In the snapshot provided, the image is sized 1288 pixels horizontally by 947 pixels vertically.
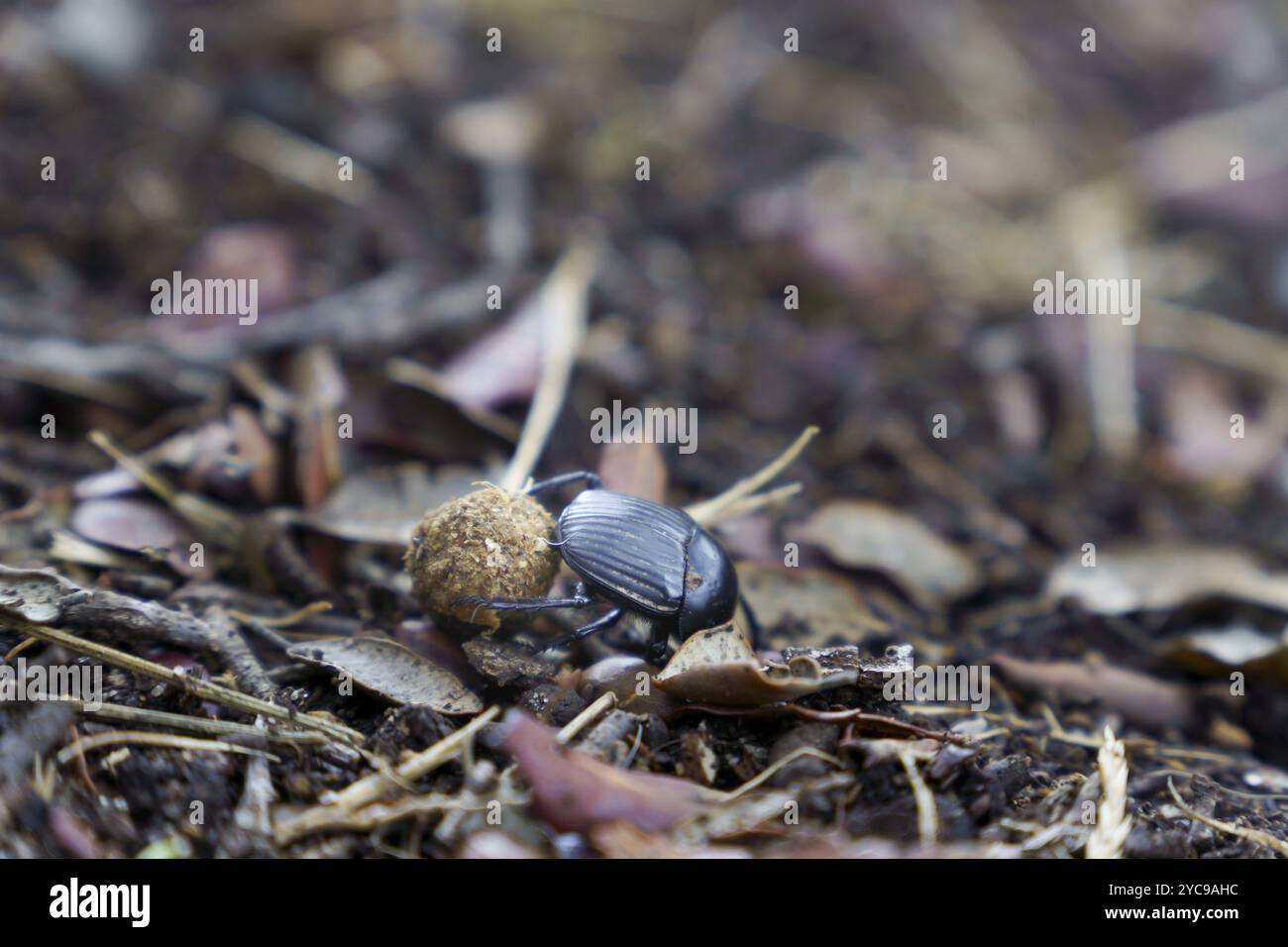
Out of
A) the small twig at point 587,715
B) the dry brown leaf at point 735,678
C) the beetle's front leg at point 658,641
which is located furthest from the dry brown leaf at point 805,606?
the small twig at point 587,715

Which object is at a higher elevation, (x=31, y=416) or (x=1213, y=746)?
(x=31, y=416)

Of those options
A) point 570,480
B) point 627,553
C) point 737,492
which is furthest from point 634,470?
point 627,553

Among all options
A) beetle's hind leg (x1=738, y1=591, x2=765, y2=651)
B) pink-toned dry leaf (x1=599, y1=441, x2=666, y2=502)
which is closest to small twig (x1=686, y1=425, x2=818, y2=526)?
pink-toned dry leaf (x1=599, y1=441, x2=666, y2=502)

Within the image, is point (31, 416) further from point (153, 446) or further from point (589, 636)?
point (589, 636)

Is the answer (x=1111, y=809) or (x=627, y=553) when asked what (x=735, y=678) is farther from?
(x=1111, y=809)

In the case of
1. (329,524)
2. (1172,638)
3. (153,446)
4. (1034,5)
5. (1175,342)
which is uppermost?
(1034,5)

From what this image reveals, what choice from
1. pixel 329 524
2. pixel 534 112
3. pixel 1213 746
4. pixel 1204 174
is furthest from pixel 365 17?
pixel 1213 746

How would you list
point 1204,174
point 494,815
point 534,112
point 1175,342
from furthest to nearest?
point 1204,174 → point 534,112 → point 1175,342 → point 494,815
